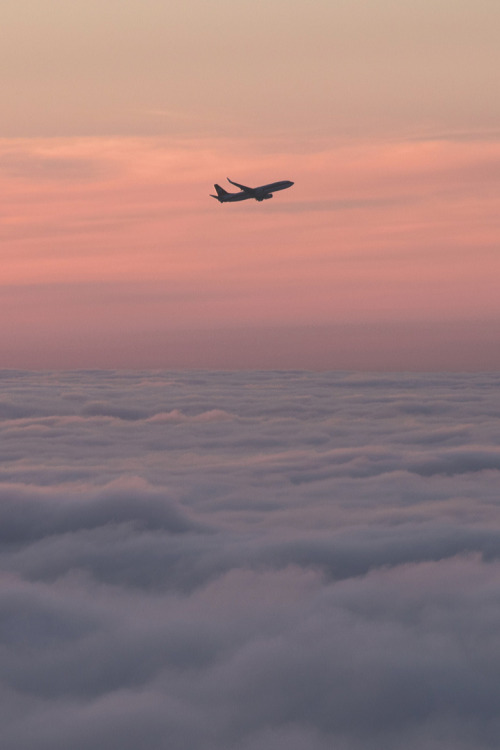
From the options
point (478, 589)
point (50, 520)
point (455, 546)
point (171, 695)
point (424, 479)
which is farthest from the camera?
point (424, 479)

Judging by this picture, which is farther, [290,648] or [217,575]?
[217,575]

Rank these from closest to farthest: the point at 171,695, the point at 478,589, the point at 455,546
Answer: the point at 171,695 → the point at 478,589 → the point at 455,546

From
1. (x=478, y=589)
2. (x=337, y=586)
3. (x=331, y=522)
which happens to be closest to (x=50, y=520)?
(x=331, y=522)

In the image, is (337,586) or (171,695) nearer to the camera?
(171,695)

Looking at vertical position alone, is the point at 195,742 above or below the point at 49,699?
above

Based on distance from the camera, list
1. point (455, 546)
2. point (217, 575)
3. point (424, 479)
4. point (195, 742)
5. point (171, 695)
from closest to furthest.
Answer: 1. point (195, 742)
2. point (171, 695)
3. point (217, 575)
4. point (455, 546)
5. point (424, 479)

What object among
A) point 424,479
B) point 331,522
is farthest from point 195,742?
point 424,479

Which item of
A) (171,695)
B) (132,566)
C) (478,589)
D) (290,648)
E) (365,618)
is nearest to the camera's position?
(171,695)

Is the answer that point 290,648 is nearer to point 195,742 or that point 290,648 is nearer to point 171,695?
point 171,695

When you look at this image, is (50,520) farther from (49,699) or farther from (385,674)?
(385,674)
